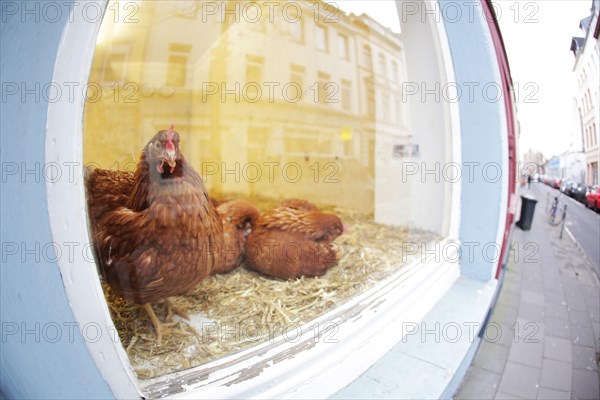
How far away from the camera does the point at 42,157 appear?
431mm

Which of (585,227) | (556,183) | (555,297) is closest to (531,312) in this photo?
(555,297)

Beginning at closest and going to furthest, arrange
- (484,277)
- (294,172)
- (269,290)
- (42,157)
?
(42,157) → (269,290) → (484,277) → (294,172)

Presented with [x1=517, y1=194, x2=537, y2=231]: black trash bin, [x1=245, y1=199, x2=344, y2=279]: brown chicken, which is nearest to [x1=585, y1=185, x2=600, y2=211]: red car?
[x1=245, y1=199, x2=344, y2=279]: brown chicken

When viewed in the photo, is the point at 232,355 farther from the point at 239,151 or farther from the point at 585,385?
the point at 239,151

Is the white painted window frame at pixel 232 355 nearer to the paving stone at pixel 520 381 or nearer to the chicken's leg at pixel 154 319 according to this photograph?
the chicken's leg at pixel 154 319

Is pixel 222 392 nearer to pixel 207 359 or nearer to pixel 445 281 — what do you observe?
pixel 207 359

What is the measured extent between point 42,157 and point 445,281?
1921mm

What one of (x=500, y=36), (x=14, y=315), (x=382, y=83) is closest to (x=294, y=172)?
(x=382, y=83)

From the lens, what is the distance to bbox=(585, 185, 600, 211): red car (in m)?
1.43

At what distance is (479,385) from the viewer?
1206 millimetres

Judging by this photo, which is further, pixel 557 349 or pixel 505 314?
pixel 505 314

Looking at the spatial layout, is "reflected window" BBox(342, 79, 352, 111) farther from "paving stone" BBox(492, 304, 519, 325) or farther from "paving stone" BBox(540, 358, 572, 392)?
"paving stone" BBox(540, 358, 572, 392)

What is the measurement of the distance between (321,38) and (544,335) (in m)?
2.28

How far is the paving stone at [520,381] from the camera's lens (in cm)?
114
